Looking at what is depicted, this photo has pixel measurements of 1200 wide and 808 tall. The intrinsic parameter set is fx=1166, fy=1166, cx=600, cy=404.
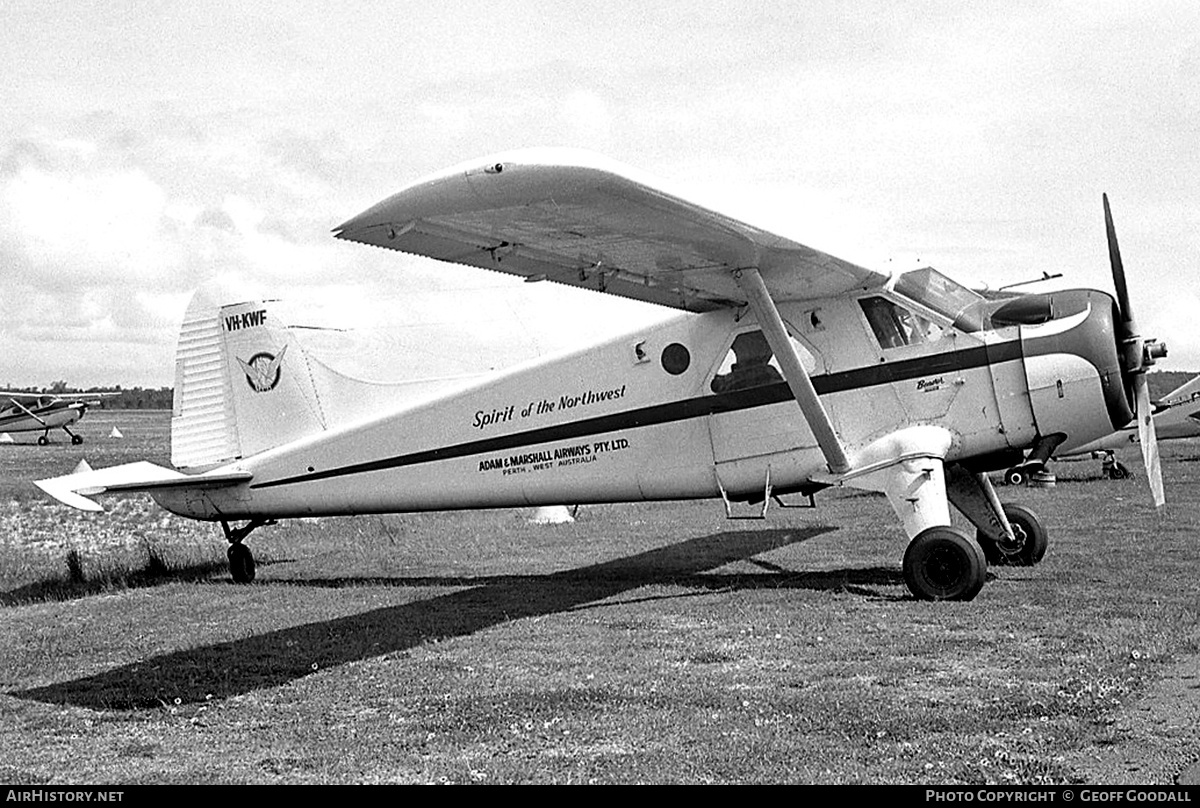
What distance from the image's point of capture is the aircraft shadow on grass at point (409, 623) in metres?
7.02

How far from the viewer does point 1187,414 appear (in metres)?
29.2

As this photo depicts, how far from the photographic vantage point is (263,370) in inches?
523

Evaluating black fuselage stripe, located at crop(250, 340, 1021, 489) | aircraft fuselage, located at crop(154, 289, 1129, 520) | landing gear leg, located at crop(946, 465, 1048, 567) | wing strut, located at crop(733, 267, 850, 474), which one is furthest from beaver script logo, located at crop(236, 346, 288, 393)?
landing gear leg, located at crop(946, 465, 1048, 567)

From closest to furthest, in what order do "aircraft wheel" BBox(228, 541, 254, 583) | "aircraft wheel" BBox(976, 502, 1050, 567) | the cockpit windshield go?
the cockpit windshield → "aircraft wheel" BBox(976, 502, 1050, 567) → "aircraft wheel" BBox(228, 541, 254, 583)

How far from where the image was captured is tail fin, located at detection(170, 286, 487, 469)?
12.9 metres

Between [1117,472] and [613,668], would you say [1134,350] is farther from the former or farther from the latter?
[1117,472]

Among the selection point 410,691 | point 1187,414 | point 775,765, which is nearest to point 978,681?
point 775,765

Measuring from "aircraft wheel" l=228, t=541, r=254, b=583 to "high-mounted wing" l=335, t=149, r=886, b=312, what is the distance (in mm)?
5475

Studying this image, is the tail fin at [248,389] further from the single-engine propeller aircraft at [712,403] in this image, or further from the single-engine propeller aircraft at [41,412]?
the single-engine propeller aircraft at [41,412]

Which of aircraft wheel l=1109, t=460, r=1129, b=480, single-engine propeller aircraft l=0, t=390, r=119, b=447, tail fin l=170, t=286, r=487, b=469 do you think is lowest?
aircraft wheel l=1109, t=460, r=1129, b=480

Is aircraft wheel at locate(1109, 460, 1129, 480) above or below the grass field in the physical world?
below

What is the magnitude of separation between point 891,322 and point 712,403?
179 centimetres

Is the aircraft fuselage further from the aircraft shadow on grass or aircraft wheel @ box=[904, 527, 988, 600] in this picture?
aircraft wheel @ box=[904, 527, 988, 600]

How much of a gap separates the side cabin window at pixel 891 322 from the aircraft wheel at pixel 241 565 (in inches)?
283
